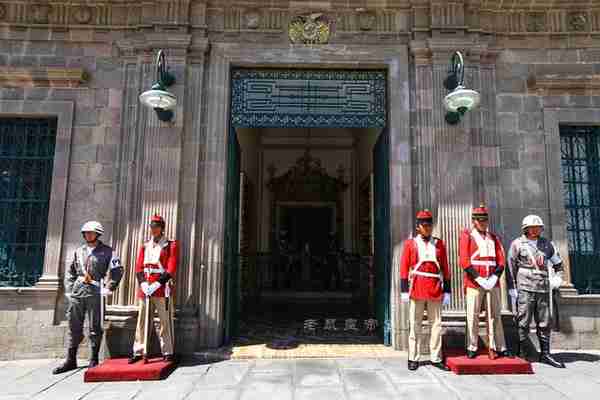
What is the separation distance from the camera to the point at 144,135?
5.83 m

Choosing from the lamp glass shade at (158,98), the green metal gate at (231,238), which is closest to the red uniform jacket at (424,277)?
the green metal gate at (231,238)

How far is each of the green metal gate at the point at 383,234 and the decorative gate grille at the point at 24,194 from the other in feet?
16.1

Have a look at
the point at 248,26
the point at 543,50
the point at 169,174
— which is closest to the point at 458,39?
the point at 543,50

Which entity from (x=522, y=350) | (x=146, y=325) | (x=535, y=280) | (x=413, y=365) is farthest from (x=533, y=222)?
(x=146, y=325)

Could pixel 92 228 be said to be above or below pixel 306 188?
below

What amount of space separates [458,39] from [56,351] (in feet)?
23.1

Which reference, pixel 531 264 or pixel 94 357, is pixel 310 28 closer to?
pixel 531 264

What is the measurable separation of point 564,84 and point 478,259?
124 inches

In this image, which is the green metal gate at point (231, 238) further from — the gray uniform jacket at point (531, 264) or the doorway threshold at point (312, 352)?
the gray uniform jacket at point (531, 264)

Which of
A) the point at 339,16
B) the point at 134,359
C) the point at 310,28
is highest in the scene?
the point at 339,16

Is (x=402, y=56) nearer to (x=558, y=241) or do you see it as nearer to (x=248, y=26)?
(x=248, y=26)

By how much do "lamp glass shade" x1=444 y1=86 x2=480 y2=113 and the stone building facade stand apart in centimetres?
49

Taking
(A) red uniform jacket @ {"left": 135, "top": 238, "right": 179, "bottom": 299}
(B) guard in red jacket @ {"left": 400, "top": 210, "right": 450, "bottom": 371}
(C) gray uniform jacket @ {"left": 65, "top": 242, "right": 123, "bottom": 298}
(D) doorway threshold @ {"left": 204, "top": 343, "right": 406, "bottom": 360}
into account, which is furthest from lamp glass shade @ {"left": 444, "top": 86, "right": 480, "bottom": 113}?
(C) gray uniform jacket @ {"left": 65, "top": 242, "right": 123, "bottom": 298}

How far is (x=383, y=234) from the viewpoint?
626 cm
